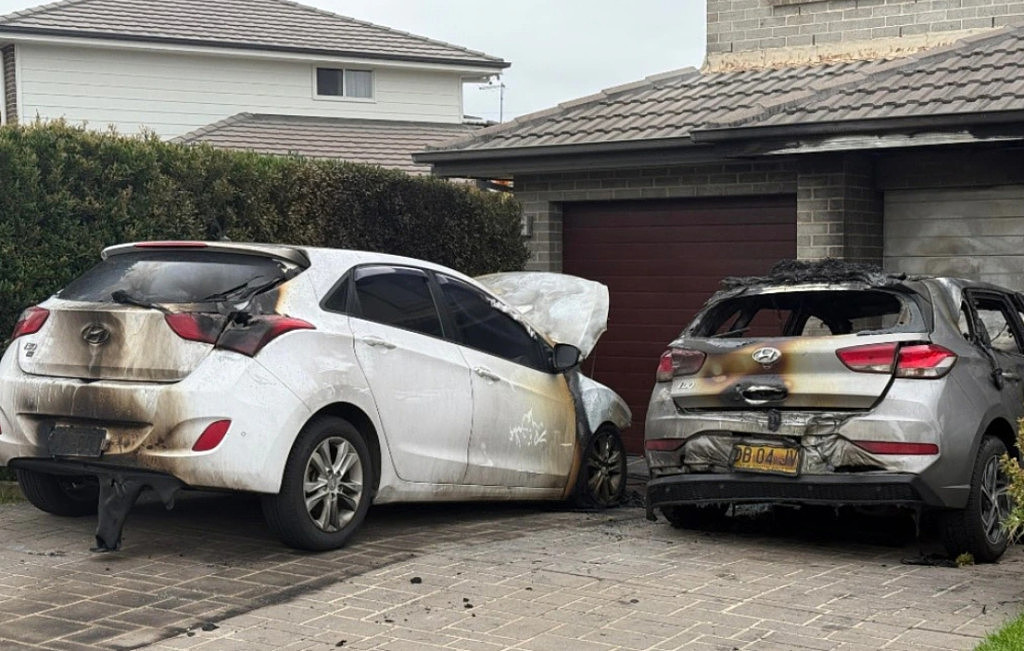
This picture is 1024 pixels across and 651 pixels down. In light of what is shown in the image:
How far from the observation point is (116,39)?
25531 millimetres

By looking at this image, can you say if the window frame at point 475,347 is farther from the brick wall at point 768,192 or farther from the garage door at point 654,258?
the garage door at point 654,258

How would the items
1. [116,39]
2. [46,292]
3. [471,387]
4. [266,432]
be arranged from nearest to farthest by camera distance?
[266,432] → [471,387] → [46,292] → [116,39]

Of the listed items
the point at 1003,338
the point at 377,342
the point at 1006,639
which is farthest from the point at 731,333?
the point at 1006,639

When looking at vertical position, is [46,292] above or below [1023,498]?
above

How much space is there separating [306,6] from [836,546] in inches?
978

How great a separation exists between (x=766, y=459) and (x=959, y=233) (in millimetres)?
4940

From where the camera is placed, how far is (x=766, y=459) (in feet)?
26.0

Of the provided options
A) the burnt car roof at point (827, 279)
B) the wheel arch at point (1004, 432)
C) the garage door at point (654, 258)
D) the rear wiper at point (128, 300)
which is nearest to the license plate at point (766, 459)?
the burnt car roof at point (827, 279)

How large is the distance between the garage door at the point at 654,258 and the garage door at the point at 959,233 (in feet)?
3.15

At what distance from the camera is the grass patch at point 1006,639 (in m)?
5.71

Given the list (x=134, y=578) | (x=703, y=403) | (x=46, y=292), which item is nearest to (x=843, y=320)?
(x=703, y=403)

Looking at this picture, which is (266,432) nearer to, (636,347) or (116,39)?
(636,347)

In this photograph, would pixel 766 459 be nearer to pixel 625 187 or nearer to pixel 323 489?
pixel 323 489

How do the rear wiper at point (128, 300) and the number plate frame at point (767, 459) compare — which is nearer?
the rear wiper at point (128, 300)
